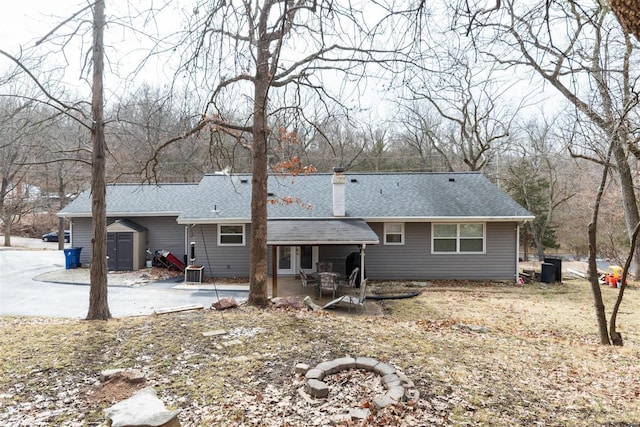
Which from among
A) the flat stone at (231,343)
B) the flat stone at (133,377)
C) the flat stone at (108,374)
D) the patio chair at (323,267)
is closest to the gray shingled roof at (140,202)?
the patio chair at (323,267)

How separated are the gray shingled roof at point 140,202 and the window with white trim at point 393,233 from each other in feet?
29.2

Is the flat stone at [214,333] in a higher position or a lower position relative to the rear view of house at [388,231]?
lower

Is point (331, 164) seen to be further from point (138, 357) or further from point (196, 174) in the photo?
point (138, 357)

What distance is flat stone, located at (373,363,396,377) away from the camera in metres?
4.38

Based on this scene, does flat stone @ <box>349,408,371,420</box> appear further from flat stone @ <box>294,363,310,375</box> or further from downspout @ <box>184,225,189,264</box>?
downspout @ <box>184,225,189,264</box>

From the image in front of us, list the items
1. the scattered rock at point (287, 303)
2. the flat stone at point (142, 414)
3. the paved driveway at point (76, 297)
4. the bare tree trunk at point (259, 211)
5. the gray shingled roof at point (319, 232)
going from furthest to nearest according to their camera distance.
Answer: the gray shingled roof at point (319, 232) < the paved driveway at point (76, 297) < the scattered rock at point (287, 303) < the bare tree trunk at point (259, 211) < the flat stone at point (142, 414)

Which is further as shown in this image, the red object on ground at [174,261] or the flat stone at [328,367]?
the red object on ground at [174,261]

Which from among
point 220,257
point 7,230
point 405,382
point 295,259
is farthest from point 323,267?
point 7,230

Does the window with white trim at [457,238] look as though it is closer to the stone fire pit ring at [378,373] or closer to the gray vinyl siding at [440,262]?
the gray vinyl siding at [440,262]

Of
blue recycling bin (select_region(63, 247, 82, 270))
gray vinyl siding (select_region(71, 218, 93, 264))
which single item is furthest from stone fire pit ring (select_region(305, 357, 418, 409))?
gray vinyl siding (select_region(71, 218, 93, 264))

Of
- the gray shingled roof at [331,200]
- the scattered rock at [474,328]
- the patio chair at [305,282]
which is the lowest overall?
the scattered rock at [474,328]

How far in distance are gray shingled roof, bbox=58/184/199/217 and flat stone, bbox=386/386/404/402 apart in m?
15.0

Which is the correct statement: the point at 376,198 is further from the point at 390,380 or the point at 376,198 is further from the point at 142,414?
the point at 142,414

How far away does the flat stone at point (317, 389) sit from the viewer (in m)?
3.94
